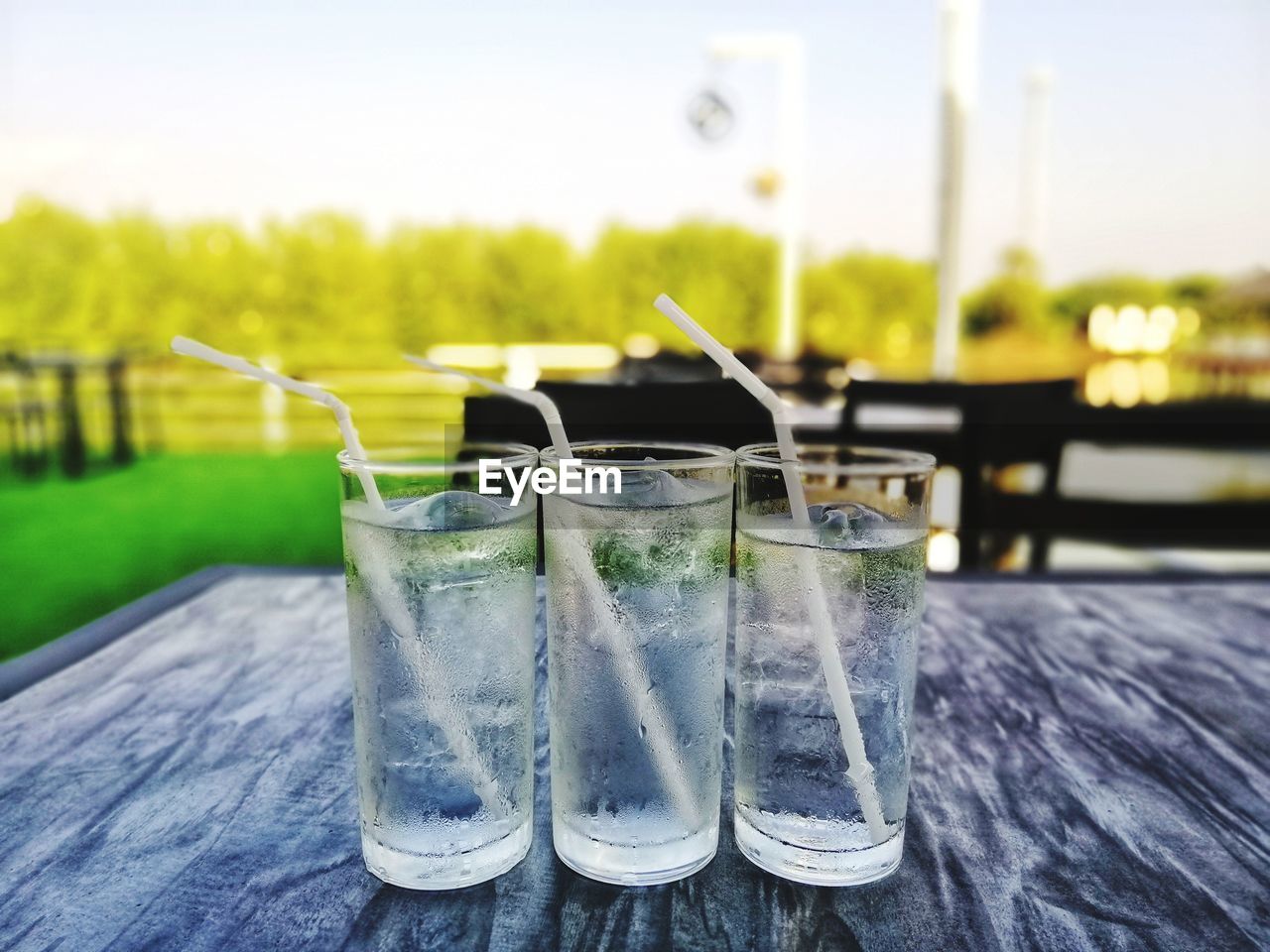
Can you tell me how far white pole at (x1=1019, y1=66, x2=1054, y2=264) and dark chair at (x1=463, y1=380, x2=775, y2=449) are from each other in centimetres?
825

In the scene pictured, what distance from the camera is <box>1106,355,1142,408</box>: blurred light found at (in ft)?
23.5

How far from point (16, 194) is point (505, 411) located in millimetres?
15436

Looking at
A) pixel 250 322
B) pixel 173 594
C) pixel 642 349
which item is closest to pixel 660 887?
pixel 173 594

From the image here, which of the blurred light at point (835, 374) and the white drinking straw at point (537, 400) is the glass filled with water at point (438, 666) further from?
the blurred light at point (835, 374)

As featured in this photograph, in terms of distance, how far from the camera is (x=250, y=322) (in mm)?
15047

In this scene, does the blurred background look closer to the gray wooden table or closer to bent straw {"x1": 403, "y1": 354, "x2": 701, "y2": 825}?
the gray wooden table

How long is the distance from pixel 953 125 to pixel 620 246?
1347cm

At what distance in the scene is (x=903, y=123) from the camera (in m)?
15.2

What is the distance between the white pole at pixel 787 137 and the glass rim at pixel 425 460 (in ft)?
20.9

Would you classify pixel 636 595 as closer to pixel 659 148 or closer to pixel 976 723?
pixel 976 723

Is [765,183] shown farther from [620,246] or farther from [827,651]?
[620,246]

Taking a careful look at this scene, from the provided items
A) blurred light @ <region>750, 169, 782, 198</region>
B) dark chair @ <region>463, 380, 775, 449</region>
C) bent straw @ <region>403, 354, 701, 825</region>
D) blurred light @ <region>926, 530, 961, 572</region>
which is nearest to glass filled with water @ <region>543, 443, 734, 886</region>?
bent straw @ <region>403, 354, 701, 825</region>

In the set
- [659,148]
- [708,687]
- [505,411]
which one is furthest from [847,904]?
[659,148]

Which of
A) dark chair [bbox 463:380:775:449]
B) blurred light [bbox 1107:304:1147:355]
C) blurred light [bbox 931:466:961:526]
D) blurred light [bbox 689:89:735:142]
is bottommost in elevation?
blurred light [bbox 931:466:961:526]
